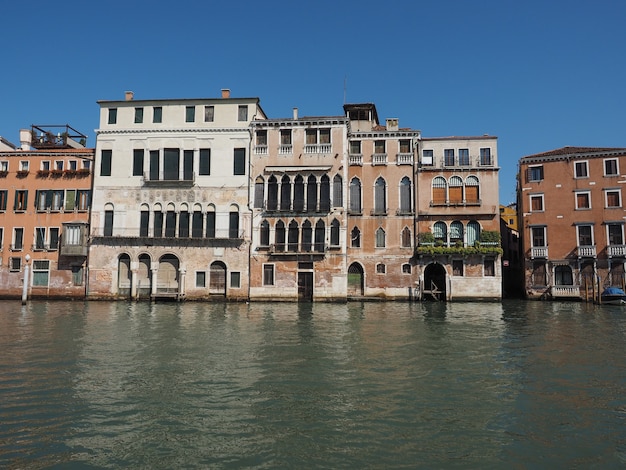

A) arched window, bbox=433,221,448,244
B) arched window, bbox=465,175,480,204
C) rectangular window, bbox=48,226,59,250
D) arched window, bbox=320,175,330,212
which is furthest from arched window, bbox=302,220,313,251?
rectangular window, bbox=48,226,59,250

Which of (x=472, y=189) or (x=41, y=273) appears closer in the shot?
(x=41, y=273)

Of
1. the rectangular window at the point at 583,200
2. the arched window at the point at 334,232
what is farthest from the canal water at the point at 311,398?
the rectangular window at the point at 583,200

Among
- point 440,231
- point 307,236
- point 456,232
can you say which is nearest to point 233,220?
point 307,236

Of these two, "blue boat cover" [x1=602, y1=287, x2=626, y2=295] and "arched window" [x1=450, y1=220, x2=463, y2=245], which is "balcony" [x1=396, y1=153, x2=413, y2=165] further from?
"blue boat cover" [x1=602, y1=287, x2=626, y2=295]

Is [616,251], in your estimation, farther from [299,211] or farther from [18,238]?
[18,238]

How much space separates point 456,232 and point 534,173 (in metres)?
8.10

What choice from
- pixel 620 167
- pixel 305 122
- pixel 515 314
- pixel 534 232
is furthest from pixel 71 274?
pixel 620 167

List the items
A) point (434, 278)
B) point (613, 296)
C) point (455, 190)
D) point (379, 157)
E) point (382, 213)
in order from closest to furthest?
point (613, 296) < point (382, 213) < point (455, 190) < point (379, 157) < point (434, 278)

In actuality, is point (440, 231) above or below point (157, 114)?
below

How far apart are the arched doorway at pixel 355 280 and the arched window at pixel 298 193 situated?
5.86 meters

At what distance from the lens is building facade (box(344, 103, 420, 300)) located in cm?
3506

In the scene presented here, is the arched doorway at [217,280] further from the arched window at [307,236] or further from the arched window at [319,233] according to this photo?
the arched window at [319,233]

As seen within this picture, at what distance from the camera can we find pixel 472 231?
1384 inches

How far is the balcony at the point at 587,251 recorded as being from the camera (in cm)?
3494
